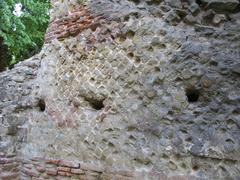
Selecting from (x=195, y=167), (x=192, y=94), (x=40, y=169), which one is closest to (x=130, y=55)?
(x=192, y=94)

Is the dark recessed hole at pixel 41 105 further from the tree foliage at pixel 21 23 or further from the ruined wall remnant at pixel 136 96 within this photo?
the tree foliage at pixel 21 23

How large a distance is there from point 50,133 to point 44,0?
7.72 metres

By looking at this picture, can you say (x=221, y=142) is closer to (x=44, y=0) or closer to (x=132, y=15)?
(x=132, y=15)

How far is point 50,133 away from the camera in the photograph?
473 cm

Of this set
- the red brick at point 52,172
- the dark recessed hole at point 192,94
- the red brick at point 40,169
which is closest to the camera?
the dark recessed hole at point 192,94

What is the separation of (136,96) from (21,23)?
6250mm

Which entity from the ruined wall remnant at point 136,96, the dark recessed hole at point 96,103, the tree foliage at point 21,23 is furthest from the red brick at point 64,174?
the tree foliage at point 21,23

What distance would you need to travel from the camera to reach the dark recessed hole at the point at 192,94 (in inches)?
142

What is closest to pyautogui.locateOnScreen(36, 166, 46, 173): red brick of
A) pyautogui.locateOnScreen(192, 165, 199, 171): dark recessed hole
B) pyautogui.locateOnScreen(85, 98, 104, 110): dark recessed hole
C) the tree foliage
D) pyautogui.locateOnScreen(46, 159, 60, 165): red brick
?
pyautogui.locateOnScreen(46, 159, 60, 165): red brick

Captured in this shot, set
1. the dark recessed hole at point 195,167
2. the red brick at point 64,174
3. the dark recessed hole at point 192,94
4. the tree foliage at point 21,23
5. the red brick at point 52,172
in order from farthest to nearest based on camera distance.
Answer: the tree foliage at point 21,23 → the red brick at point 52,172 → the red brick at point 64,174 → the dark recessed hole at point 192,94 → the dark recessed hole at point 195,167

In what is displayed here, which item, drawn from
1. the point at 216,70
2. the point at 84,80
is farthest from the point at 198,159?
the point at 84,80

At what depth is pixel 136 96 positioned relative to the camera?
12.8 feet

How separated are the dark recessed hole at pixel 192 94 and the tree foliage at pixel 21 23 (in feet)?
19.4

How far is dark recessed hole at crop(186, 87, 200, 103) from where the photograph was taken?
362 cm
